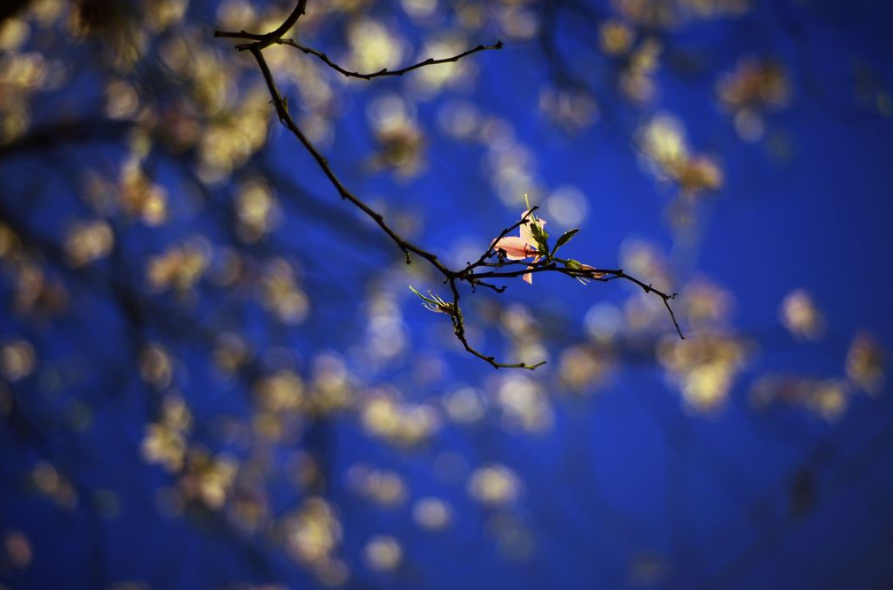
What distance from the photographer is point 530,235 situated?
1.03 meters

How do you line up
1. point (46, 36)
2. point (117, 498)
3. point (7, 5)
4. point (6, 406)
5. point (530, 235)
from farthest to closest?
point (117, 498), point (46, 36), point (6, 406), point (7, 5), point (530, 235)

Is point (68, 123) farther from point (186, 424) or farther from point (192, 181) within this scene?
point (186, 424)

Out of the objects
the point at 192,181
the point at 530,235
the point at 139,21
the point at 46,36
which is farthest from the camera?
the point at 46,36

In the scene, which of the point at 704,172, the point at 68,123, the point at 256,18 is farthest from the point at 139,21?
the point at 704,172

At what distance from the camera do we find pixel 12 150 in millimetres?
2619

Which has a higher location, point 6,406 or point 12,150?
point 12,150

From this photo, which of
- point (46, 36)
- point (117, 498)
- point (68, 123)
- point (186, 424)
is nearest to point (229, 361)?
point (186, 424)

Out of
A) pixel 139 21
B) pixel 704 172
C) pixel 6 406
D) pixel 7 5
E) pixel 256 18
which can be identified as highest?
pixel 256 18

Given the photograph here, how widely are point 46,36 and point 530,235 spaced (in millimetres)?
4603

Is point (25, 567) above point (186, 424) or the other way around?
the other way around

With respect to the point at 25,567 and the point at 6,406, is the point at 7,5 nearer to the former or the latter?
the point at 6,406

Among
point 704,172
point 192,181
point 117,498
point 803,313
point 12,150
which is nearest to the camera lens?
point 12,150

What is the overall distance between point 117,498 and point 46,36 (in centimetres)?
507

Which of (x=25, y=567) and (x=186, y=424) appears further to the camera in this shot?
Answer: (x=25, y=567)
